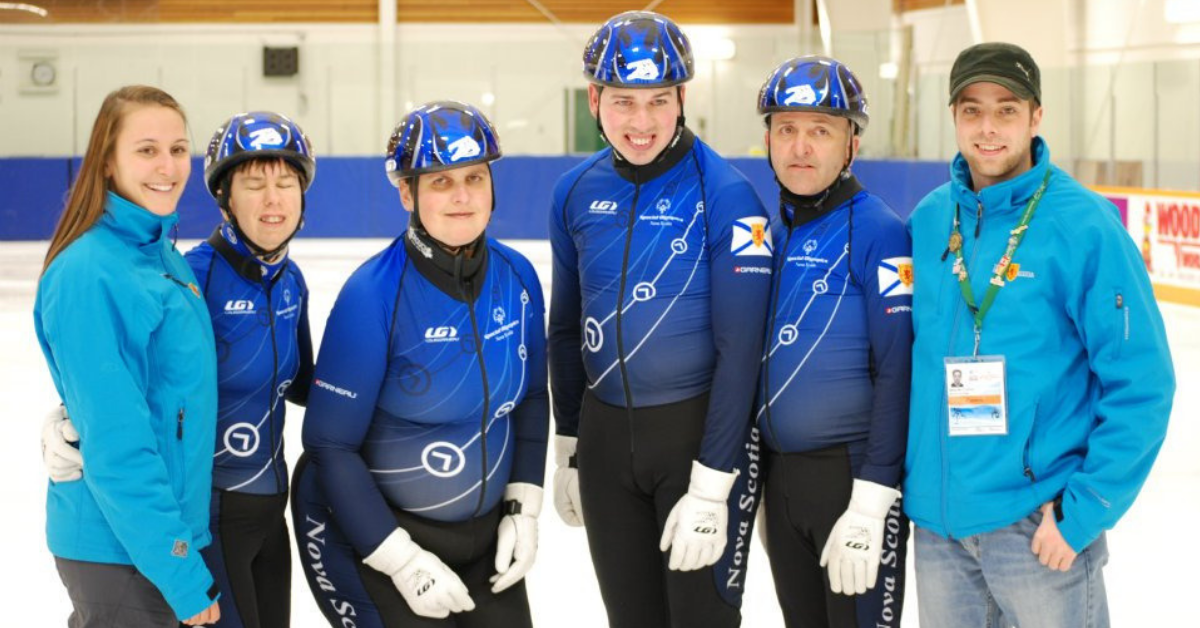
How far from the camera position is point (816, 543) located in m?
2.98

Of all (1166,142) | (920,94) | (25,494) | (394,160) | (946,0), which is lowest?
(25,494)

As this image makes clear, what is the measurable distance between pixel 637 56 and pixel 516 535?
46.8 inches

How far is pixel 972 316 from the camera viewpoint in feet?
8.85

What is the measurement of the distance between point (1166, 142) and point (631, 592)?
36.4ft

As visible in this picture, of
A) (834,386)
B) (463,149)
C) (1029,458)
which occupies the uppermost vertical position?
(463,149)

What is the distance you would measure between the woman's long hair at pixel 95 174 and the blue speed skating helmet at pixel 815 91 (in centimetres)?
144

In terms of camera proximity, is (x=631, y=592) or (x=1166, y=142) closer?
(x=631, y=592)

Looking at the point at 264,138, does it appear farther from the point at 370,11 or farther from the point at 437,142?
the point at 370,11

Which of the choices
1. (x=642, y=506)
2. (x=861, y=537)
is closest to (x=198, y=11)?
(x=642, y=506)

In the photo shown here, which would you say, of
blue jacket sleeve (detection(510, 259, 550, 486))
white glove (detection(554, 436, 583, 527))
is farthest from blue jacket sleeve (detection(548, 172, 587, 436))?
blue jacket sleeve (detection(510, 259, 550, 486))

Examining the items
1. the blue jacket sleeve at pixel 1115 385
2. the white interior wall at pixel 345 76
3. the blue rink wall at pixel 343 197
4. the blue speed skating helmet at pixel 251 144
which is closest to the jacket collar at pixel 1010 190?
the blue jacket sleeve at pixel 1115 385

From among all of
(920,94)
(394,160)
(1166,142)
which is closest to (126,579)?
(394,160)

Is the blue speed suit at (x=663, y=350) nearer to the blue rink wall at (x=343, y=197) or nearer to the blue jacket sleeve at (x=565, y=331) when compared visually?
the blue jacket sleeve at (x=565, y=331)

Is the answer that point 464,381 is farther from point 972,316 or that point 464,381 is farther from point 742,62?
point 742,62
